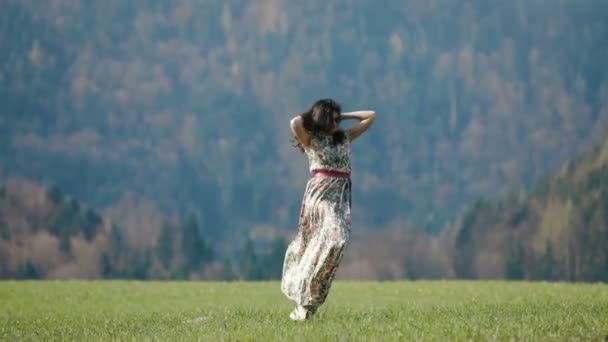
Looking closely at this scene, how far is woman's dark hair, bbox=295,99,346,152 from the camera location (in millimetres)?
17594

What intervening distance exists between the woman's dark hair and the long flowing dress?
0.37 ft

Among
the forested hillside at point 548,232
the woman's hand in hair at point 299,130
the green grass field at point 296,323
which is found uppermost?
the woman's hand in hair at point 299,130

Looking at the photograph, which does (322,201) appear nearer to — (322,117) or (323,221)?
(323,221)

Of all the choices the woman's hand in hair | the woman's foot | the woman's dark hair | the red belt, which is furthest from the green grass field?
the woman's dark hair

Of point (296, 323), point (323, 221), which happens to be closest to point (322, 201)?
point (323, 221)

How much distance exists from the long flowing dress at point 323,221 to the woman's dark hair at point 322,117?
113 mm

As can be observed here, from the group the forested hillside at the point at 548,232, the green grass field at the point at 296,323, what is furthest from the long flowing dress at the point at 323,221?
the forested hillside at the point at 548,232

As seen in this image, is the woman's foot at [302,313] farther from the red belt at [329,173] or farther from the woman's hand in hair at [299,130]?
the woman's hand in hair at [299,130]

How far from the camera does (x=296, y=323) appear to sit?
17.3 meters

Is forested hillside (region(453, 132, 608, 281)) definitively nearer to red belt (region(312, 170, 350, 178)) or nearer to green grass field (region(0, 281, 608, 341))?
green grass field (region(0, 281, 608, 341))

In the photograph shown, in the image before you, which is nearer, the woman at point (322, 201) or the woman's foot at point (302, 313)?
the woman at point (322, 201)

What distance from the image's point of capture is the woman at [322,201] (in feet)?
57.8

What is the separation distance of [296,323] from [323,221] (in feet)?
5.56

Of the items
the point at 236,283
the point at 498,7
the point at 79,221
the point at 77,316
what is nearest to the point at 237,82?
the point at 498,7
